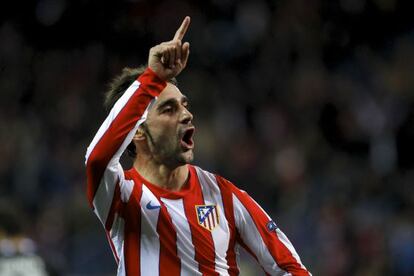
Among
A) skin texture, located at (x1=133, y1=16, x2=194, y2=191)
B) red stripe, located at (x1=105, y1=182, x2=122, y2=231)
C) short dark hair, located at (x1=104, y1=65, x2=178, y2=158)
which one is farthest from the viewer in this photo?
short dark hair, located at (x1=104, y1=65, x2=178, y2=158)

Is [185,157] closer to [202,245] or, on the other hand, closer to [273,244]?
[202,245]

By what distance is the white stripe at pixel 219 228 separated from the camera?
4.13 meters

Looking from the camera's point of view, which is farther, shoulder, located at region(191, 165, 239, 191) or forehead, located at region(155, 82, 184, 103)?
shoulder, located at region(191, 165, 239, 191)

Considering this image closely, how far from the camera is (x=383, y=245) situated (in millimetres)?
8273

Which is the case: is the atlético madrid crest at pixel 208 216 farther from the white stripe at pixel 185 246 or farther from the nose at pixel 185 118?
the nose at pixel 185 118

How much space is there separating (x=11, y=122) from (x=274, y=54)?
3229mm

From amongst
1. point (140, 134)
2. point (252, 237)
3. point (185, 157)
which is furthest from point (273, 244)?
point (140, 134)

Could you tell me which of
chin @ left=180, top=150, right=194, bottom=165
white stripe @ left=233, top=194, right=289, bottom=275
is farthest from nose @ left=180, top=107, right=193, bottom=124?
white stripe @ left=233, top=194, right=289, bottom=275

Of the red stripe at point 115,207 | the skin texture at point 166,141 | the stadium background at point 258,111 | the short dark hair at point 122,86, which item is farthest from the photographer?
the stadium background at point 258,111

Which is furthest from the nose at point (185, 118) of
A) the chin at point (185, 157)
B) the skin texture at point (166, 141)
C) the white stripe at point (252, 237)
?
the white stripe at point (252, 237)

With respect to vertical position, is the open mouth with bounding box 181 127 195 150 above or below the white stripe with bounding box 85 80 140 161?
below

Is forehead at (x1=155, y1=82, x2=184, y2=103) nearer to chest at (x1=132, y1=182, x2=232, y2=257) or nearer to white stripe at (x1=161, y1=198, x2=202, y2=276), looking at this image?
chest at (x1=132, y1=182, x2=232, y2=257)

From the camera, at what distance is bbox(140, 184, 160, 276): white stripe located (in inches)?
160

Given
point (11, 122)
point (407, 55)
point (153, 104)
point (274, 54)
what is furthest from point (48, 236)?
point (153, 104)
